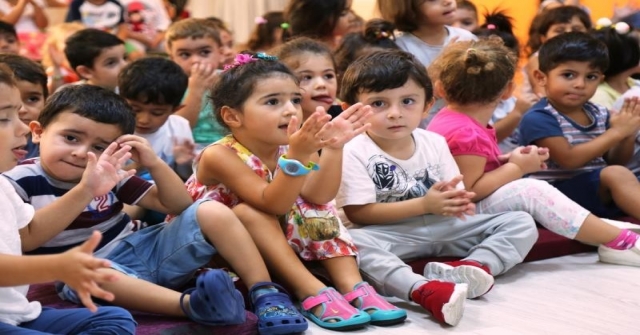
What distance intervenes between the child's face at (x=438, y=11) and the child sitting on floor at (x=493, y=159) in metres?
0.63

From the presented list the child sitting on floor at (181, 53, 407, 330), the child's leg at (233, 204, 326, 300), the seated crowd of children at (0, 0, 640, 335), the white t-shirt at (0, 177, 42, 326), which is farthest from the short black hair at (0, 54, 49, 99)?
the white t-shirt at (0, 177, 42, 326)

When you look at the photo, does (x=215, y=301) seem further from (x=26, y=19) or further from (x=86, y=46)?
(x=26, y=19)

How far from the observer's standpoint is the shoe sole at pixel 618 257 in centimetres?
259

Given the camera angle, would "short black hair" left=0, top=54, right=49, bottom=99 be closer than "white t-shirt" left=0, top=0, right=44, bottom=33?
Yes

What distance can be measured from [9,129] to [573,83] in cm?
203

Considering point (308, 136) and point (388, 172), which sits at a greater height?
point (308, 136)

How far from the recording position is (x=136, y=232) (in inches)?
86.3

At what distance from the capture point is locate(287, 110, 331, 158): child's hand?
1983mm

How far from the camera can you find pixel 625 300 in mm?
2311

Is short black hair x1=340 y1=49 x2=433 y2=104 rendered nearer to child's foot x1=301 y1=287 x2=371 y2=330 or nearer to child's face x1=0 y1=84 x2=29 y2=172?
child's foot x1=301 y1=287 x2=371 y2=330

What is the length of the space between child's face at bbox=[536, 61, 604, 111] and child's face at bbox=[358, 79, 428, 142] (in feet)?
2.66

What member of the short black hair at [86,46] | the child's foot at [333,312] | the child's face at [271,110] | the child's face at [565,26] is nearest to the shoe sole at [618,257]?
the child's foot at [333,312]

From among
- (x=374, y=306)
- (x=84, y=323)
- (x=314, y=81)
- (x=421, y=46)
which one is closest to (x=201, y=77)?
(x=314, y=81)

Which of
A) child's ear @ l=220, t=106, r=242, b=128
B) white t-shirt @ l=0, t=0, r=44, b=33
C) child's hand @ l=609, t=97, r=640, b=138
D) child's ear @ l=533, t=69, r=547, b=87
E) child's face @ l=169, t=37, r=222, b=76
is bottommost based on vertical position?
white t-shirt @ l=0, t=0, r=44, b=33
